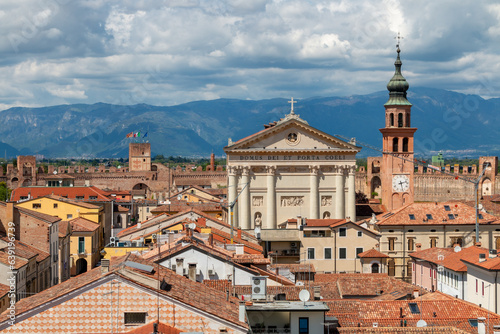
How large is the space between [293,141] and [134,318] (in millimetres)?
59100

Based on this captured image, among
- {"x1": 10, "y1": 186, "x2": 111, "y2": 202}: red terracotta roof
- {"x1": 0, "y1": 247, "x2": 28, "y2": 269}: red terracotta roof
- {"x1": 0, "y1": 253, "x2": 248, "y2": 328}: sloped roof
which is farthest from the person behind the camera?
{"x1": 10, "y1": 186, "x2": 111, "y2": 202}: red terracotta roof

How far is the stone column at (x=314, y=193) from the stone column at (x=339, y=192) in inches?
66.7

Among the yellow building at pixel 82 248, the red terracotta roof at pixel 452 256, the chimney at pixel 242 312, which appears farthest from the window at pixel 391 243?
the chimney at pixel 242 312

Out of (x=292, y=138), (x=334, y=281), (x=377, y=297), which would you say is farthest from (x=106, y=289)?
(x=292, y=138)

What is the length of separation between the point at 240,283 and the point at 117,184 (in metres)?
153

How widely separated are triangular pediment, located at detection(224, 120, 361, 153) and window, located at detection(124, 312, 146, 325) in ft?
190

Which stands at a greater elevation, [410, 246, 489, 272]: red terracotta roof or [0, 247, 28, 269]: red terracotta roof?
[0, 247, 28, 269]: red terracotta roof

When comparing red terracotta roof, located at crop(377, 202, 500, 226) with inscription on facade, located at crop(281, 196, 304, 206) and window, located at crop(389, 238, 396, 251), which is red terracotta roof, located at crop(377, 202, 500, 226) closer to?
window, located at crop(389, 238, 396, 251)

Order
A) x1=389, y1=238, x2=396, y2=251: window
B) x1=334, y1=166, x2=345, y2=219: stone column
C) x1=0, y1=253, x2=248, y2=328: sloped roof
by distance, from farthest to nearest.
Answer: x1=334, y1=166, x2=345, y2=219: stone column, x1=389, y1=238, x2=396, y2=251: window, x1=0, y1=253, x2=248, y2=328: sloped roof

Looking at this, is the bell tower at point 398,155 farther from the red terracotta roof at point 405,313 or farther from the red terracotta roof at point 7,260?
the red terracotta roof at point 405,313

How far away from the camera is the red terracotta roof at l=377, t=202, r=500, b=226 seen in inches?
2530

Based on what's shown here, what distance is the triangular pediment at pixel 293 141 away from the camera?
78.3 meters

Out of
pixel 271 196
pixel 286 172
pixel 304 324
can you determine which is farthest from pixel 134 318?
pixel 286 172

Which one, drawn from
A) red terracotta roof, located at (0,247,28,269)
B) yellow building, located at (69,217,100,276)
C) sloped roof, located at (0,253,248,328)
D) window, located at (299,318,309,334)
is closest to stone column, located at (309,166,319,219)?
yellow building, located at (69,217,100,276)
